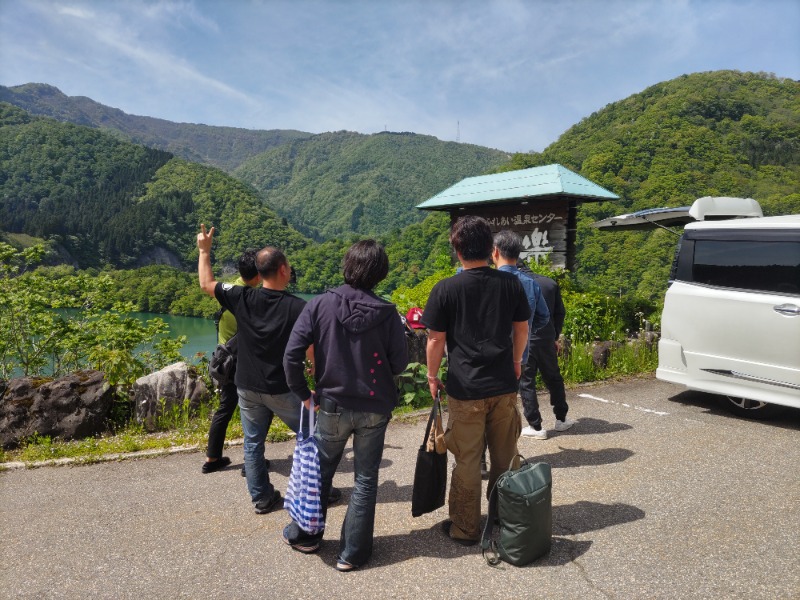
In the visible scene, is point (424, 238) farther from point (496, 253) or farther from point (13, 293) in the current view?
point (496, 253)

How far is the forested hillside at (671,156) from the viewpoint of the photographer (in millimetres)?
22891

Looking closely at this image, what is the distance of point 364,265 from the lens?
2.82 metres

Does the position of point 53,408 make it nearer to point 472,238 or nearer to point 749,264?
point 472,238

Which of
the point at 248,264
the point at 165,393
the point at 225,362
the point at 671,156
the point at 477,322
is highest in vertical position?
the point at 671,156

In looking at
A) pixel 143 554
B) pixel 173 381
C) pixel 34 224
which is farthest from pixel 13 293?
pixel 34 224

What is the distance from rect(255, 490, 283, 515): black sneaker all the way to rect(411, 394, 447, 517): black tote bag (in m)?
1.07

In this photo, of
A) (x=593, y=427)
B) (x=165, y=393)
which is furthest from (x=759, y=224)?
(x=165, y=393)

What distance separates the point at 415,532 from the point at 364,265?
176 centimetres

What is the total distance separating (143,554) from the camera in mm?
2986

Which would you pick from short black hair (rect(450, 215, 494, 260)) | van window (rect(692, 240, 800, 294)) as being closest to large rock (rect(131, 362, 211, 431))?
short black hair (rect(450, 215, 494, 260))

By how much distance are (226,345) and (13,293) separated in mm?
6907

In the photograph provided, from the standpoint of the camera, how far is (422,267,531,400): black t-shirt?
117 inches

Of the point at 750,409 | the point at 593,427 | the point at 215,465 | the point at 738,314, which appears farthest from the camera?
the point at 750,409

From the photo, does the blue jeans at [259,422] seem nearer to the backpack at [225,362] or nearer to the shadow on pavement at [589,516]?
the backpack at [225,362]
